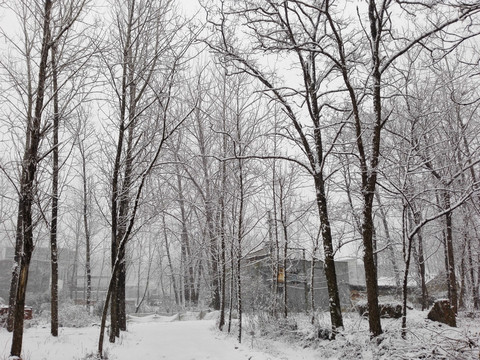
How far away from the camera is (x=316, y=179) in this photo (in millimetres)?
9586

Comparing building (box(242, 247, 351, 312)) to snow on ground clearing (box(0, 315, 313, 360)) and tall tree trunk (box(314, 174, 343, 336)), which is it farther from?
tall tree trunk (box(314, 174, 343, 336))

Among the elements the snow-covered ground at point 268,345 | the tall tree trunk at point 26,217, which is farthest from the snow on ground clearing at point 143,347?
the tall tree trunk at point 26,217

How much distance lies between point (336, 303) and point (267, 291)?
30.9 feet

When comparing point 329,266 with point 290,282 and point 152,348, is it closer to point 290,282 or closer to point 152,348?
point 152,348

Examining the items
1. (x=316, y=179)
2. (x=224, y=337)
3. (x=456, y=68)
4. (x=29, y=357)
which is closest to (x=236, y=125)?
(x=316, y=179)

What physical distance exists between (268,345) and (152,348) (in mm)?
2974

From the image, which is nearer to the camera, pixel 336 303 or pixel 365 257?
pixel 365 257

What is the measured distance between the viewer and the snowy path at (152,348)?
7.58 metres

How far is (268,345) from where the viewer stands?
9055 millimetres

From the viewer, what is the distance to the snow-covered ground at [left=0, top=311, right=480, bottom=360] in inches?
215

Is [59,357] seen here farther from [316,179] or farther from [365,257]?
[316,179]

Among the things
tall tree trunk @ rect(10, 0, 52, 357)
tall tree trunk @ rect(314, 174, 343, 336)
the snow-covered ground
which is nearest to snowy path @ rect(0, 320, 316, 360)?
the snow-covered ground

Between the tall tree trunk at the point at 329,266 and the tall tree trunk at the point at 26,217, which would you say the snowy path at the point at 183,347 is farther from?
the tall tree trunk at the point at 26,217

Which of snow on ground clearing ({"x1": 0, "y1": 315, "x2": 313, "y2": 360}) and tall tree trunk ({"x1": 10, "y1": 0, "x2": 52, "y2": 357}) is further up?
tall tree trunk ({"x1": 10, "y1": 0, "x2": 52, "y2": 357})
